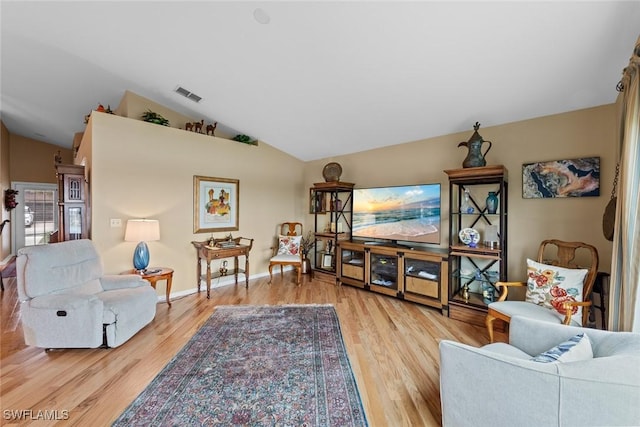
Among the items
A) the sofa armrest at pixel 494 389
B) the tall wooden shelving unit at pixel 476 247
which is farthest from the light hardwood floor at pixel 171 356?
the sofa armrest at pixel 494 389

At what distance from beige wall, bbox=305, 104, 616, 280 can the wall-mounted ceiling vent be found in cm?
334

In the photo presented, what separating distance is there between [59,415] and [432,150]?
179 inches

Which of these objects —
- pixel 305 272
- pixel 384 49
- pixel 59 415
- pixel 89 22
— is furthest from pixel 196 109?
pixel 59 415

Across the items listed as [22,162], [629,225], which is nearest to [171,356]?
[629,225]

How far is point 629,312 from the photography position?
1.53m

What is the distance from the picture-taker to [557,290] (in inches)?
89.4

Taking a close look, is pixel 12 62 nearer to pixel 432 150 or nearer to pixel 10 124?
pixel 10 124

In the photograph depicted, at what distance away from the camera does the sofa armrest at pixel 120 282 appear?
2.83 m

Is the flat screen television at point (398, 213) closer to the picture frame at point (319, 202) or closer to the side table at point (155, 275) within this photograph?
the picture frame at point (319, 202)

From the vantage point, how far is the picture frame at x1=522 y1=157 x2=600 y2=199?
2.53 meters

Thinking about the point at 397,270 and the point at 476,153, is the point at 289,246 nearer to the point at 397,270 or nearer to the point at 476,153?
the point at 397,270

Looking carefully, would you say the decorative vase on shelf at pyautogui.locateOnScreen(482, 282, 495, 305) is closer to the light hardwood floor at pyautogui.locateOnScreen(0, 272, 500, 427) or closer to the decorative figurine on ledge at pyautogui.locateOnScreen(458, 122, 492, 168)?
the light hardwood floor at pyautogui.locateOnScreen(0, 272, 500, 427)

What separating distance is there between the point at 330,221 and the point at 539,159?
328 cm

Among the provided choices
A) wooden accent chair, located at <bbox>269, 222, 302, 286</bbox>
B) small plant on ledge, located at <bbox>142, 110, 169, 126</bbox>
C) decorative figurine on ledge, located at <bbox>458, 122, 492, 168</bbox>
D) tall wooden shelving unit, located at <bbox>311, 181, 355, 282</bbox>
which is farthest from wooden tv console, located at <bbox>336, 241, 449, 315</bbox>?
small plant on ledge, located at <bbox>142, 110, 169, 126</bbox>
